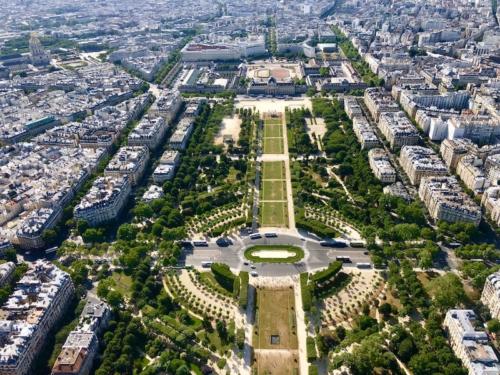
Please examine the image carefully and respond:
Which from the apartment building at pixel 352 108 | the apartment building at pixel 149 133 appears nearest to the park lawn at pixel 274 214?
the apartment building at pixel 149 133

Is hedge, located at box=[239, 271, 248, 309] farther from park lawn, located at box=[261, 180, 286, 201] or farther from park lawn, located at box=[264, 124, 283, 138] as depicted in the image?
Result: park lawn, located at box=[264, 124, 283, 138]

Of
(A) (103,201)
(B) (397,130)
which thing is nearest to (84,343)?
(A) (103,201)

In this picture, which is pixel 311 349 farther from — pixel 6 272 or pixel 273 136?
pixel 273 136

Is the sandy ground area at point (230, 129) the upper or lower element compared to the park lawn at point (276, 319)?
upper

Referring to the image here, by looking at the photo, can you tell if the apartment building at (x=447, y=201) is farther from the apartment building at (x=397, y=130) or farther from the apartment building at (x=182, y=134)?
the apartment building at (x=182, y=134)

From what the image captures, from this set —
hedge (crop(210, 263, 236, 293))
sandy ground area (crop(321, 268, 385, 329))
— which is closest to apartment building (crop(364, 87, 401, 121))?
sandy ground area (crop(321, 268, 385, 329))

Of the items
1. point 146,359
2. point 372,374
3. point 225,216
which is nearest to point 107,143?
point 225,216
